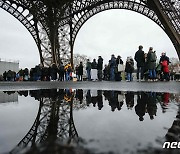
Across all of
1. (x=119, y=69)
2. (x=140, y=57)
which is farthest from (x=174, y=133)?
(x=119, y=69)

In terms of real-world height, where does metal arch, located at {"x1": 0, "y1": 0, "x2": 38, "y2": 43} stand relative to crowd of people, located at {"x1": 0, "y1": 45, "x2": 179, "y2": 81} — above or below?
above

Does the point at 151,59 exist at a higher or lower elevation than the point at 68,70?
higher

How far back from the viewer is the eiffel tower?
22897mm

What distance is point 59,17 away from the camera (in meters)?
23.8

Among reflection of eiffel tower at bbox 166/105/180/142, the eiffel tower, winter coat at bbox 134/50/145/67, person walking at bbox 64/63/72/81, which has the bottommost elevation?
reflection of eiffel tower at bbox 166/105/180/142

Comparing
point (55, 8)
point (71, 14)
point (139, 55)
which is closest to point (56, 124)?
point (139, 55)

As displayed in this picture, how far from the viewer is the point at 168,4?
2031 cm

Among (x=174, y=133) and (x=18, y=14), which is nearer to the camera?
(x=174, y=133)

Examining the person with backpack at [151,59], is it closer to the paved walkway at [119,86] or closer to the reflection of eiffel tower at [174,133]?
the paved walkway at [119,86]

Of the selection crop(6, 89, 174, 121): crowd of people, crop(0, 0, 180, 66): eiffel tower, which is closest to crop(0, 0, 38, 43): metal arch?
crop(0, 0, 180, 66): eiffel tower

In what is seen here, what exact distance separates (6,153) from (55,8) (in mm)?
23496

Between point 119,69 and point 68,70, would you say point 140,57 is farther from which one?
point 68,70

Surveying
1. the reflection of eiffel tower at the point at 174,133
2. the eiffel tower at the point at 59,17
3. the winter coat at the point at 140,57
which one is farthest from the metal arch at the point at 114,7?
the reflection of eiffel tower at the point at 174,133

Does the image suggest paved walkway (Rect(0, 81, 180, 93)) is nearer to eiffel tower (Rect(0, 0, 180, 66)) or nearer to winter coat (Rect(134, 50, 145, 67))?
winter coat (Rect(134, 50, 145, 67))
